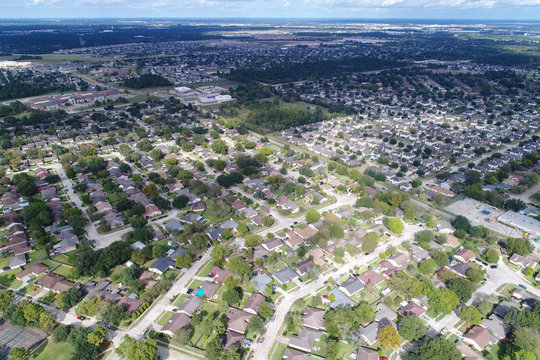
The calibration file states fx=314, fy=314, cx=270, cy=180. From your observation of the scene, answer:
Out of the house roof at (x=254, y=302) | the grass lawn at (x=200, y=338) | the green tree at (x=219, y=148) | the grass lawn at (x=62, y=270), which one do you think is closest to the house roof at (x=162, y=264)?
the grass lawn at (x=200, y=338)

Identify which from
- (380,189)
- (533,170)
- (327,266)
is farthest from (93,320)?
(533,170)

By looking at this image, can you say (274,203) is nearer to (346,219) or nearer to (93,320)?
(346,219)

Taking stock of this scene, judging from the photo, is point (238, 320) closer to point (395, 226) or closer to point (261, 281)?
point (261, 281)

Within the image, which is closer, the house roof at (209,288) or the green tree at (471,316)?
the green tree at (471,316)

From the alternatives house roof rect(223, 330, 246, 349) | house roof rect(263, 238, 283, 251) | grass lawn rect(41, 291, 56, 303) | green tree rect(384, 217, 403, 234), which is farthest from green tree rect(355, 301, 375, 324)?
grass lawn rect(41, 291, 56, 303)

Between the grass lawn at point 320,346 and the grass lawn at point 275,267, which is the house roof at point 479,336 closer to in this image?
the grass lawn at point 320,346

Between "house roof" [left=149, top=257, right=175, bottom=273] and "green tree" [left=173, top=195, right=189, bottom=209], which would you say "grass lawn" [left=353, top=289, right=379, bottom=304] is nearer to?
"house roof" [left=149, top=257, right=175, bottom=273]
